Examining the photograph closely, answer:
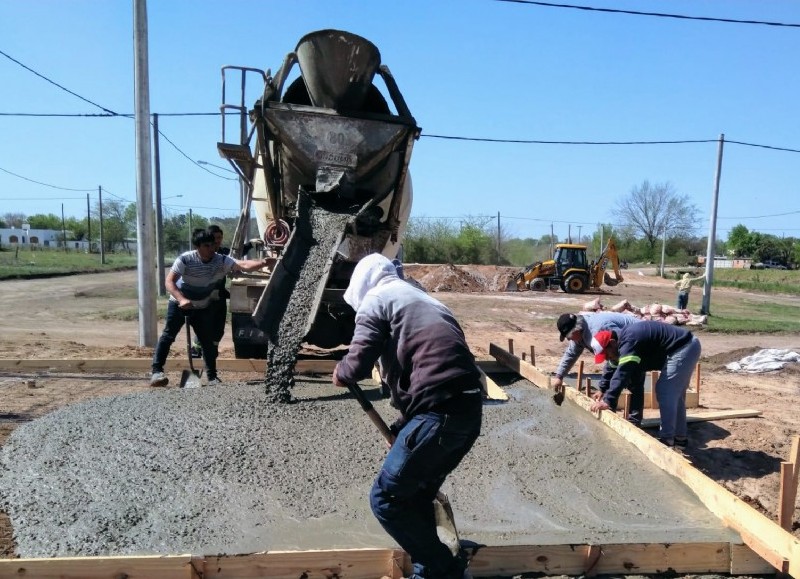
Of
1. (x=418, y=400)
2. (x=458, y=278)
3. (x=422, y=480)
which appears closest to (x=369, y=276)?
(x=418, y=400)

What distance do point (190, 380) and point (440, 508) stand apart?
395cm

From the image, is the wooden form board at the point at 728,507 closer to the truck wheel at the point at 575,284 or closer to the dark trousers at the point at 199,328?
the dark trousers at the point at 199,328

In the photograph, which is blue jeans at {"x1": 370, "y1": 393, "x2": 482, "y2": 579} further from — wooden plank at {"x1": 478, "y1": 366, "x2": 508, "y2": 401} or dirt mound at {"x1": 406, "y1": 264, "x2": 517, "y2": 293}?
dirt mound at {"x1": 406, "y1": 264, "x2": 517, "y2": 293}

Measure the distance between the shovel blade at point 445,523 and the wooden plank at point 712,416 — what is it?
327cm

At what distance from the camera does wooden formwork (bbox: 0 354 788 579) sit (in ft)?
8.50

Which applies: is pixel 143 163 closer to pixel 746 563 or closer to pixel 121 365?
pixel 121 365

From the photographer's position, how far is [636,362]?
4.73 m

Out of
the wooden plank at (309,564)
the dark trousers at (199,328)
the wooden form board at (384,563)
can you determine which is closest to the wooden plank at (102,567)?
the wooden form board at (384,563)

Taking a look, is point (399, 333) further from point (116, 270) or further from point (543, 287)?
point (116, 270)

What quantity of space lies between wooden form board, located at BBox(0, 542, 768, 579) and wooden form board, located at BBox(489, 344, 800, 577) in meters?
0.12

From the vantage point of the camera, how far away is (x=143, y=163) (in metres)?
8.55

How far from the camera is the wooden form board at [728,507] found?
107 inches

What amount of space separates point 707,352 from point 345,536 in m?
9.94

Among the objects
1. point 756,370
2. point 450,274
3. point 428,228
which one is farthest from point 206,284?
point 428,228
